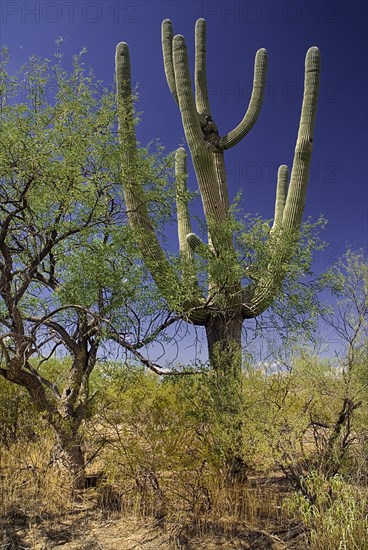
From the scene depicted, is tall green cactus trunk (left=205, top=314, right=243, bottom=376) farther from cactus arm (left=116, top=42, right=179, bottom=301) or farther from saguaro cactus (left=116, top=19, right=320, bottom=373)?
cactus arm (left=116, top=42, right=179, bottom=301)

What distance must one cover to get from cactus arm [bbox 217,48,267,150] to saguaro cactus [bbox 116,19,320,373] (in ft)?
0.07

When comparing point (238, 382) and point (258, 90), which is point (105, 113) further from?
point (258, 90)

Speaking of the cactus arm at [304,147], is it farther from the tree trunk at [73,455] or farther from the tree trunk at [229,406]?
the tree trunk at [73,455]

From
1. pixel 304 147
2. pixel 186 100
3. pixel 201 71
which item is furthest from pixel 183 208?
pixel 201 71

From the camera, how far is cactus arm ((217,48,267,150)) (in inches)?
375

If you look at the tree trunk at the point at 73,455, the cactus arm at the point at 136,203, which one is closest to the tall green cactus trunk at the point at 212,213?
the cactus arm at the point at 136,203

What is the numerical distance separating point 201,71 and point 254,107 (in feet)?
4.56

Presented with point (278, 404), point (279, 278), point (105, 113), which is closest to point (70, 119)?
point (105, 113)

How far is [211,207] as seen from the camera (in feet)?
28.1

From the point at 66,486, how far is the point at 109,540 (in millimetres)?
1468

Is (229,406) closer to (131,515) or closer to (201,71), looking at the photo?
(131,515)

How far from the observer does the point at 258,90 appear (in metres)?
10.2

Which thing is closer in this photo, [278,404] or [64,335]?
[278,404]

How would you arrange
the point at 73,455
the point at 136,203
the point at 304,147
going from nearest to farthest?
the point at 73,455
the point at 136,203
the point at 304,147
